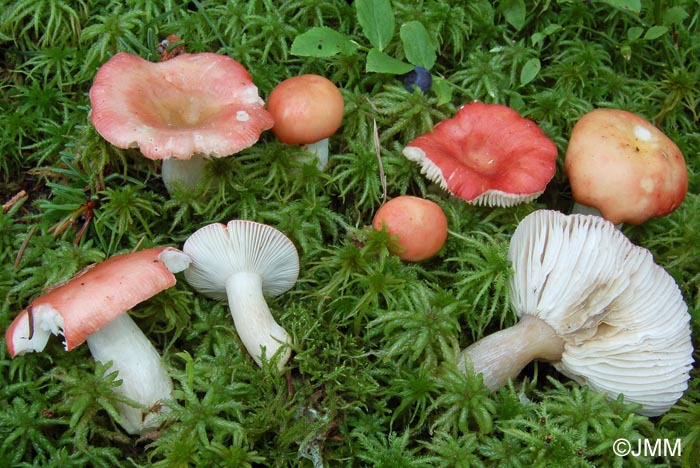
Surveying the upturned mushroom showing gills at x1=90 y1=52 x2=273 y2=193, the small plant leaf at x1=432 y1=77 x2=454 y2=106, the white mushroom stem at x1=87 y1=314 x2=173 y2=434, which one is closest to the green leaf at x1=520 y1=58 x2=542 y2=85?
the small plant leaf at x1=432 y1=77 x2=454 y2=106

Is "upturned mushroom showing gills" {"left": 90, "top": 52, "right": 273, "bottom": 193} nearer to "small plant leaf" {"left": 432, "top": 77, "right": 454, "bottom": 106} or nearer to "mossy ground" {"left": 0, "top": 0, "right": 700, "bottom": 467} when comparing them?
"mossy ground" {"left": 0, "top": 0, "right": 700, "bottom": 467}

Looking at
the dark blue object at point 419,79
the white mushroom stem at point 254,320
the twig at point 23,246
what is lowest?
the white mushroom stem at point 254,320

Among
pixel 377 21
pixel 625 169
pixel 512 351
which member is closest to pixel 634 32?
pixel 625 169

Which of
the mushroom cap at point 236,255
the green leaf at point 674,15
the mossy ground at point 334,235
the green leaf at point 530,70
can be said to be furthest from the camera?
the green leaf at point 674,15

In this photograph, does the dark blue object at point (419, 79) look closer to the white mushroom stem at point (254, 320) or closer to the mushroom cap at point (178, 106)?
the mushroom cap at point (178, 106)

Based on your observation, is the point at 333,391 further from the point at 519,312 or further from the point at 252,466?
the point at 519,312

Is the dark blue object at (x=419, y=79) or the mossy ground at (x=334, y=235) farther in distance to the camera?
the dark blue object at (x=419, y=79)

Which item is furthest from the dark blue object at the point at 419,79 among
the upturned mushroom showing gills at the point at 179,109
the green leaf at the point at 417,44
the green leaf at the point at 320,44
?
the upturned mushroom showing gills at the point at 179,109

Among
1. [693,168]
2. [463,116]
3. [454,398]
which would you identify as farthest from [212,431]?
[693,168]
